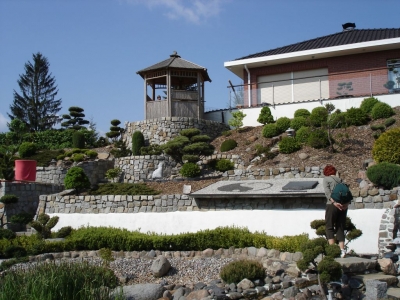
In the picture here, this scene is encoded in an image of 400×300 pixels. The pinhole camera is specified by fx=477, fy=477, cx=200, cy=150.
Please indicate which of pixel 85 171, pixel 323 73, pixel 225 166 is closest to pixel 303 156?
pixel 225 166

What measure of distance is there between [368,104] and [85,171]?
516 inches

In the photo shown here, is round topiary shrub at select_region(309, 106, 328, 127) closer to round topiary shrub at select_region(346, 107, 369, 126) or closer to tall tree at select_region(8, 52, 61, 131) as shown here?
round topiary shrub at select_region(346, 107, 369, 126)

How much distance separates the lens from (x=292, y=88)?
24781 mm

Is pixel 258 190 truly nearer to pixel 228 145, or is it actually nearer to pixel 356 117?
pixel 228 145

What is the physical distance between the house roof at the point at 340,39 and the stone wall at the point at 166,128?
442 cm

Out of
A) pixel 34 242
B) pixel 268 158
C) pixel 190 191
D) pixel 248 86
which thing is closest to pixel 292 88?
pixel 248 86

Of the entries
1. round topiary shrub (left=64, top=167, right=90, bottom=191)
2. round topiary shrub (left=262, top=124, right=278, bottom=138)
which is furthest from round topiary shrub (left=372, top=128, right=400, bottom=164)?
round topiary shrub (left=64, top=167, right=90, bottom=191)

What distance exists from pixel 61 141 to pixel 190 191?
1548cm

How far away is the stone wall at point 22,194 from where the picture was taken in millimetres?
17922

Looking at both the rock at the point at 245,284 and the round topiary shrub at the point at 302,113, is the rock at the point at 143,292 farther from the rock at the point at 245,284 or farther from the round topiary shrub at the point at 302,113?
the round topiary shrub at the point at 302,113

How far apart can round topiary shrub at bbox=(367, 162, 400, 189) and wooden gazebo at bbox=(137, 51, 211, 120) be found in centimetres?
1320

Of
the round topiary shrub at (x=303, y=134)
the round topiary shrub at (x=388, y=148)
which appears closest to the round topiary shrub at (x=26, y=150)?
the round topiary shrub at (x=303, y=134)

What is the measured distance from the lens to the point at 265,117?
23375 mm

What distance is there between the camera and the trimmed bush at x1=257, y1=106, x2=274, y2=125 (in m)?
23.4
